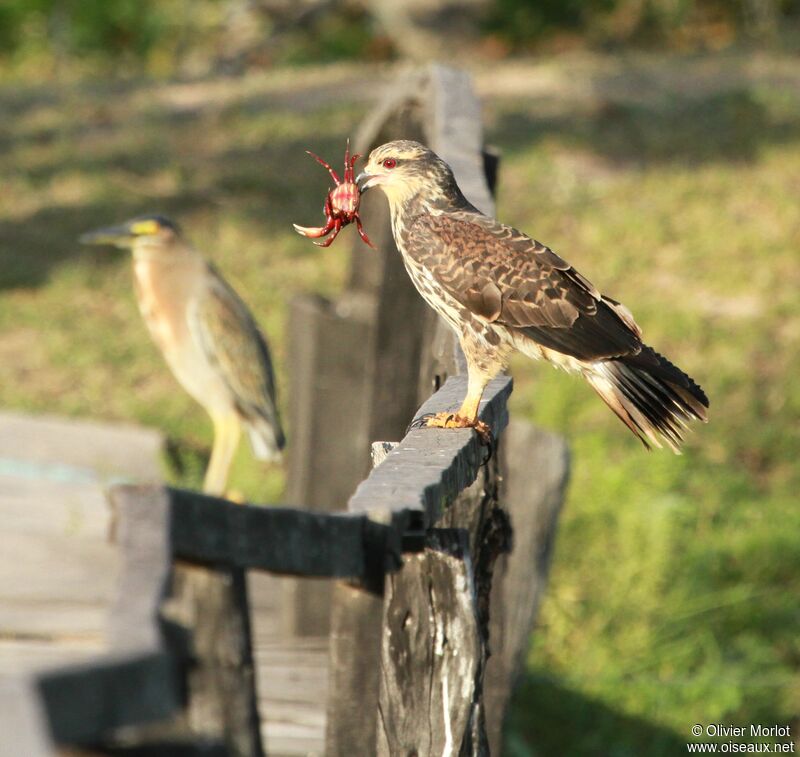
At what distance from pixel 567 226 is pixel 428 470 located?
658 centimetres

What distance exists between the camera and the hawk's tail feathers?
2.89m

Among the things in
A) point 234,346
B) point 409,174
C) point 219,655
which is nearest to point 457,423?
point 409,174

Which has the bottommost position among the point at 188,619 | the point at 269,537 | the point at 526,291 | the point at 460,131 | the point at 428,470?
the point at 188,619

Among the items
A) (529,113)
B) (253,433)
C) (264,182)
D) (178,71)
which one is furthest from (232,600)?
(178,71)

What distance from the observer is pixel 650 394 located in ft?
9.77

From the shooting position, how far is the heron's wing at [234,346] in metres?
5.20

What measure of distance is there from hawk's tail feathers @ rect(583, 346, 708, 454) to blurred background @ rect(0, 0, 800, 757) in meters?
1.99

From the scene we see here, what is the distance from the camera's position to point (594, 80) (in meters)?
10.9

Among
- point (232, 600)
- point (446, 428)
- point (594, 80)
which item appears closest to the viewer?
point (232, 600)

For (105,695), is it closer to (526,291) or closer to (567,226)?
Result: (526,291)

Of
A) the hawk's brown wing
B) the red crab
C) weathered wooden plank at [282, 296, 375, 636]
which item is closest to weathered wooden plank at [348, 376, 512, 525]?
the hawk's brown wing

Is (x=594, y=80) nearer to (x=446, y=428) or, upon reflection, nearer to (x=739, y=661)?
(x=739, y=661)

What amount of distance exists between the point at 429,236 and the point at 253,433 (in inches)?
101

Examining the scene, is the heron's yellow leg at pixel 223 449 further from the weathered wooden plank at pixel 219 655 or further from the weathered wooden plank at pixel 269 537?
the weathered wooden plank at pixel 219 655
